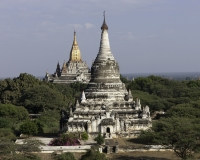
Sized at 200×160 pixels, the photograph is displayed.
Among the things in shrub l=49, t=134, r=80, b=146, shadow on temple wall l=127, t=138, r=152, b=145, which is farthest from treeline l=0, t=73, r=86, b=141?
shadow on temple wall l=127, t=138, r=152, b=145

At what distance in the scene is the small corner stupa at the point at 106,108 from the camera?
4909 centimetres

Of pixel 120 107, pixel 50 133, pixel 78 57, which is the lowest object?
pixel 50 133

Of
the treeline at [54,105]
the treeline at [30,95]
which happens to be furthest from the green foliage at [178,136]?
the treeline at [30,95]

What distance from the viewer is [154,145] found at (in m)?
43.3

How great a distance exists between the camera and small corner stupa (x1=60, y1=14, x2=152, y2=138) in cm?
4909

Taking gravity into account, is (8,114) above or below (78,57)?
below

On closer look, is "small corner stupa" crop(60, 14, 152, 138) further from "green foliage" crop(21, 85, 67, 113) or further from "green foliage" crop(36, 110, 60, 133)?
"green foliage" crop(21, 85, 67, 113)

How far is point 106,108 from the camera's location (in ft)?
163

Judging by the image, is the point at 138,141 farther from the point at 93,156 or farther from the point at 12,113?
the point at 12,113

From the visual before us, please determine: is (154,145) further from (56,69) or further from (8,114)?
(56,69)

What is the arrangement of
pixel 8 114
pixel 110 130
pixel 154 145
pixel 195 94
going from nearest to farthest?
pixel 154 145 < pixel 110 130 < pixel 8 114 < pixel 195 94

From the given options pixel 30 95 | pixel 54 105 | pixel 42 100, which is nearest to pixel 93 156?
pixel 54 105

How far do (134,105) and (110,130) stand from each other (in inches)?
202

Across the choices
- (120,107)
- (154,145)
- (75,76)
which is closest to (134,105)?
(120,107)
